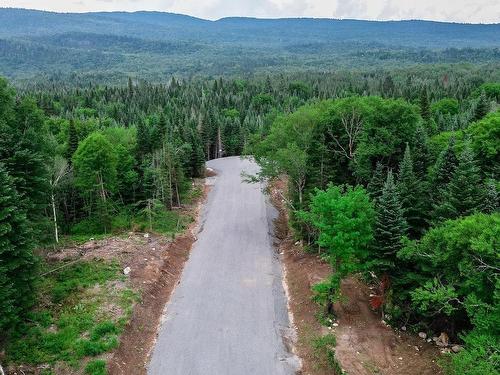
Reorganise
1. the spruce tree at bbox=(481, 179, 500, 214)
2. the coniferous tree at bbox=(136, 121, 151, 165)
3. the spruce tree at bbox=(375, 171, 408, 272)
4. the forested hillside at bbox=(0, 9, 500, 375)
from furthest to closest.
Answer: the coniferous tree at bbox=(136, 121, 151, 165) → the spruce tree at bbox=(375, 171, 408, 272) → the spruce tree at bbox=(481, 179, 500, 214) → the forested hillside at bbox=(0, 9, 500, 375)

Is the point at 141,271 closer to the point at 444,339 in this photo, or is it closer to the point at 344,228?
the point at 344,228

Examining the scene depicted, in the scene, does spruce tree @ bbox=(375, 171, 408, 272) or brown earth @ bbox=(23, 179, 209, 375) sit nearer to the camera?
brown earth @ bbox=(23, 179, 209, 375)

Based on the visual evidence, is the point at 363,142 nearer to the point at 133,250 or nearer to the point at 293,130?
the point at 293,130

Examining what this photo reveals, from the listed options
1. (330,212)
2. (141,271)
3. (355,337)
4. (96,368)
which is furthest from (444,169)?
(96,368)

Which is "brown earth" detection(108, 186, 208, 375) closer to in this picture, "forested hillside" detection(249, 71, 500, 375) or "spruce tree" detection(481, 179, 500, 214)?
"forested hillside" detection(249, 71, 500, 375)

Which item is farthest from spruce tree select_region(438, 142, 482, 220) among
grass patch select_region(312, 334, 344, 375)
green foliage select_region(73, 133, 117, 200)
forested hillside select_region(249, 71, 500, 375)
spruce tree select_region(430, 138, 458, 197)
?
green foliage select_region(73, 133, 117, 200)
